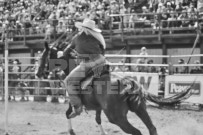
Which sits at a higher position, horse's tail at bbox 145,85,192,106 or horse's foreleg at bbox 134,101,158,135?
horse's tail at bbox 145,85,192,106

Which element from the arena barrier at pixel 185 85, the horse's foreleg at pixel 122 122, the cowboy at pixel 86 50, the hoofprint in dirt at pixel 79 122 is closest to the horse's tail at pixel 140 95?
the horse's foreleg at pixel 122 122

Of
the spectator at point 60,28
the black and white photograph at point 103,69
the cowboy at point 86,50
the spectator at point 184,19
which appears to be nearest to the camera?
the black and white photograph at point 103,69

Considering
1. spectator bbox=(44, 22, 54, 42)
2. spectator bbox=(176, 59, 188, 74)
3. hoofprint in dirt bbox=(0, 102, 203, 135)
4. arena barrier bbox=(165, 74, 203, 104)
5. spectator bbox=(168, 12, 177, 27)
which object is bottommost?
hoofprint in dirt bbox=(0, 102, 203, 135)

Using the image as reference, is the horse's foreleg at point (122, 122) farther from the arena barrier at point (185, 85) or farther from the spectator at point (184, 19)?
the spectator at point (184, 19)

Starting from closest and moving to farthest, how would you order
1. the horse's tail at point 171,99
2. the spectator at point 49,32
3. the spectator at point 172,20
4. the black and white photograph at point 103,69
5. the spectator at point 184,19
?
the horse's tail at point 171,99
the black and white photograph at point 103,69
the spectator at point 184,19
the spectator at point 172,20
the spectator at point 49,32

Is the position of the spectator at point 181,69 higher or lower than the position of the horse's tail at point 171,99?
lower

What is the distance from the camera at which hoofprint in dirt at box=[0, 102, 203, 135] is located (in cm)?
859

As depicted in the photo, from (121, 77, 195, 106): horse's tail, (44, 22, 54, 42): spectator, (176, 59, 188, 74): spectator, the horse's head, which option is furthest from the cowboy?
(44, 22, 54, 42): spectator

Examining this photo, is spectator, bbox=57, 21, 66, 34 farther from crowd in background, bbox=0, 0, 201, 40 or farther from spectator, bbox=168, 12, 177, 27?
spectator, bbox=168, 12, 177, 27

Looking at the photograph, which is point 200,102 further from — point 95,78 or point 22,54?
point 22,54

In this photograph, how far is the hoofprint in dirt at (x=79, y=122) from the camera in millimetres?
8594

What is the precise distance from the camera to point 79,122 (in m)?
10.2

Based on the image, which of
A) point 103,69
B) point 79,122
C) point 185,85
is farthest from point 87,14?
point 103,69

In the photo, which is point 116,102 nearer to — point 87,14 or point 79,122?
point 79,122
